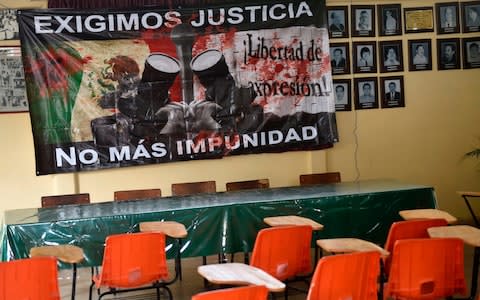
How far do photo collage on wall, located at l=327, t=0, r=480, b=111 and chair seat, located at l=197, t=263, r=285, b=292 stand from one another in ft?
14.9

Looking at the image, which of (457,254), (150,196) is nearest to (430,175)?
(150,196)

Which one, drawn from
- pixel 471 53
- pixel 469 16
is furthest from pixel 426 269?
pixel 469 16

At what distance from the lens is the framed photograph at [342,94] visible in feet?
25.4

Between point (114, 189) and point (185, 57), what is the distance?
1668mm

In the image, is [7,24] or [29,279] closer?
[29,279]

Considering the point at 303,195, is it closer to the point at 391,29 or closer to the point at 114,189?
the point at 114,189

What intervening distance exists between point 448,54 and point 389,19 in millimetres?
877

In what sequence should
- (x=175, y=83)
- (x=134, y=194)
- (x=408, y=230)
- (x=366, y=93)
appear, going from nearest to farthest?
(x=408, y=230), (x=134, y=194), (x=175, y=83), (x=366, y=93)

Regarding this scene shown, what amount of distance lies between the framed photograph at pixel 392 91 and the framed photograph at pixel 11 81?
4.15 m

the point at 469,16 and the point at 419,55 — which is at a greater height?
the point at 469,16

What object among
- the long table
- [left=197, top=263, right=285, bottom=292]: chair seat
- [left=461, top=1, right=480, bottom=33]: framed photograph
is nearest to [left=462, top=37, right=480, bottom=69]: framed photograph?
[left=461, top=1, right=480, bottom=33]: framed photograph

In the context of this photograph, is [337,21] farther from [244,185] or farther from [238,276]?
[238,276]

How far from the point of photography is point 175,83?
7207 millimetres

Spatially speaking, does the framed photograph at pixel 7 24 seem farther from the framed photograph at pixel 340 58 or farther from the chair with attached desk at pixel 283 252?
the chair with attached desk at pixel 283 252
